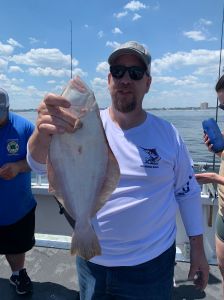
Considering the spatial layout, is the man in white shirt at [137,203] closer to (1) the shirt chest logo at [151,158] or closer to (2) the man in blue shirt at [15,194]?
(1) the shirt chest logo at [151,158]

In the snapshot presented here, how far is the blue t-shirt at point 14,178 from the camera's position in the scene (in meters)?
3.41

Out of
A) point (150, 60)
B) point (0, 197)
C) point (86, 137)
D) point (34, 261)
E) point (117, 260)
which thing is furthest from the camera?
point (34, 261)

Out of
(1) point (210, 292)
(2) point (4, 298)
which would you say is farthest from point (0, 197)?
(1) point (210, 292)

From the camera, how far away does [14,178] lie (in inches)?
136

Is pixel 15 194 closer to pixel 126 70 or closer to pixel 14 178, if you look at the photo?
pixel 14 178

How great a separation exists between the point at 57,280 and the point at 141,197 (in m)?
2.43

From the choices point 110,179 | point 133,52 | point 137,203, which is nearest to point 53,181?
point 110,179

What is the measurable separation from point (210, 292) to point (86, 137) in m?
2.94

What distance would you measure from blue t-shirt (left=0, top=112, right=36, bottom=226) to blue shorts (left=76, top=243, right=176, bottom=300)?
164 centimetres

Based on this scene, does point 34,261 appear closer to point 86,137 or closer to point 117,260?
point 117,260

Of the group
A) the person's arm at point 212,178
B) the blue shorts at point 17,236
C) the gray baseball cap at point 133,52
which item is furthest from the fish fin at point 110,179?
the blue shorts at point 17,236

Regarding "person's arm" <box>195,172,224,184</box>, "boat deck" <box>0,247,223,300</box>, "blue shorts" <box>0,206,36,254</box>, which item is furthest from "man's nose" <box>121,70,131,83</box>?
"boat deck" <box>0,247,223,300</box>

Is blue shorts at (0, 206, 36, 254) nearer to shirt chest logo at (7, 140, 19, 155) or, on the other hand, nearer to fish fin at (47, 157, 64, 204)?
shirt chest logo at (7, 140, 19, 155)

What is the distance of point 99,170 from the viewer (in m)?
1.60
